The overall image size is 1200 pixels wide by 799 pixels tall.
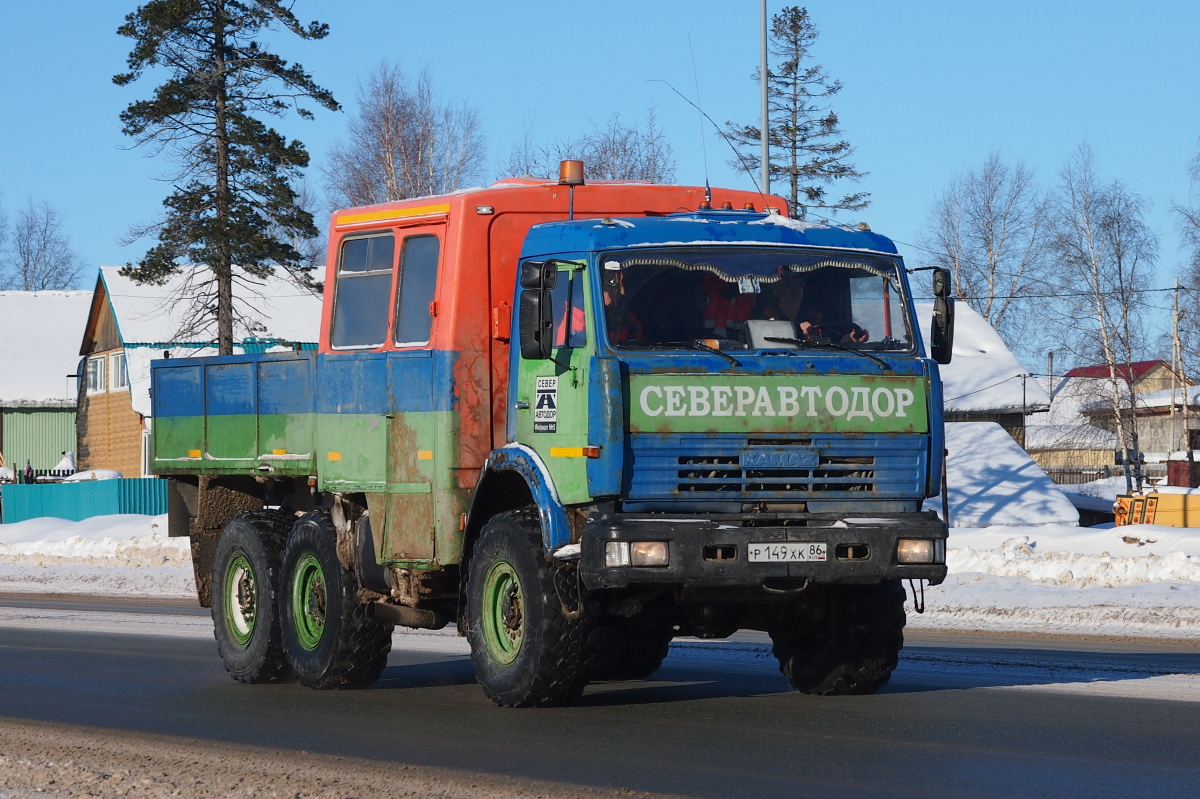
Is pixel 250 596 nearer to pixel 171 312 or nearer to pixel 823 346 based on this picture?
pixel 823 346

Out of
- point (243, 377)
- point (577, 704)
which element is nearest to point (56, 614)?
point (243, 377)

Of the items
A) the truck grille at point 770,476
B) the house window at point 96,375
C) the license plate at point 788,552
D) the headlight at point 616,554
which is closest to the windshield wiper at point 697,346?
the truck grille at point 770,476

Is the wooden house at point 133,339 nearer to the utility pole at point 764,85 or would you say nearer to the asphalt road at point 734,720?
the utility pole at point 764,85

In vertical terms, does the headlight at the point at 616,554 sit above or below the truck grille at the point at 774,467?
below

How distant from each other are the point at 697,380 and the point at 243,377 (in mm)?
4757

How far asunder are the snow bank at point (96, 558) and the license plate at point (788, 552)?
1655 cm

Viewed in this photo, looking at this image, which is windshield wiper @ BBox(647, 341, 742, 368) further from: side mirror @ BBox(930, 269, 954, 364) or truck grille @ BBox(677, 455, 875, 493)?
side mirror @ BBox(930, 269, 954, 364)

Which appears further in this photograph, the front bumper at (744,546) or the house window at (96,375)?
the house window at (96,375)

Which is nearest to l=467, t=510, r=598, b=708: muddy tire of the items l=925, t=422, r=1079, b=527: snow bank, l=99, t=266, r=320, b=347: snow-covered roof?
l=925, t=422, r=1079, b=527: snow bank

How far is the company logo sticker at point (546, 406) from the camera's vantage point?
→ 912 cm

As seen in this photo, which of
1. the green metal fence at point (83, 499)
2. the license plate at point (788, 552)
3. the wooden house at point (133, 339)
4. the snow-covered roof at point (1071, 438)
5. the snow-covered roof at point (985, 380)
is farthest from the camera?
the snow-covered roof at point (1071, 438)

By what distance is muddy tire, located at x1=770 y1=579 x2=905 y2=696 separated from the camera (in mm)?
9812

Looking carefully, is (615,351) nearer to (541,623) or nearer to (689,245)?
(689,245)

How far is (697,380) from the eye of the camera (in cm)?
875
